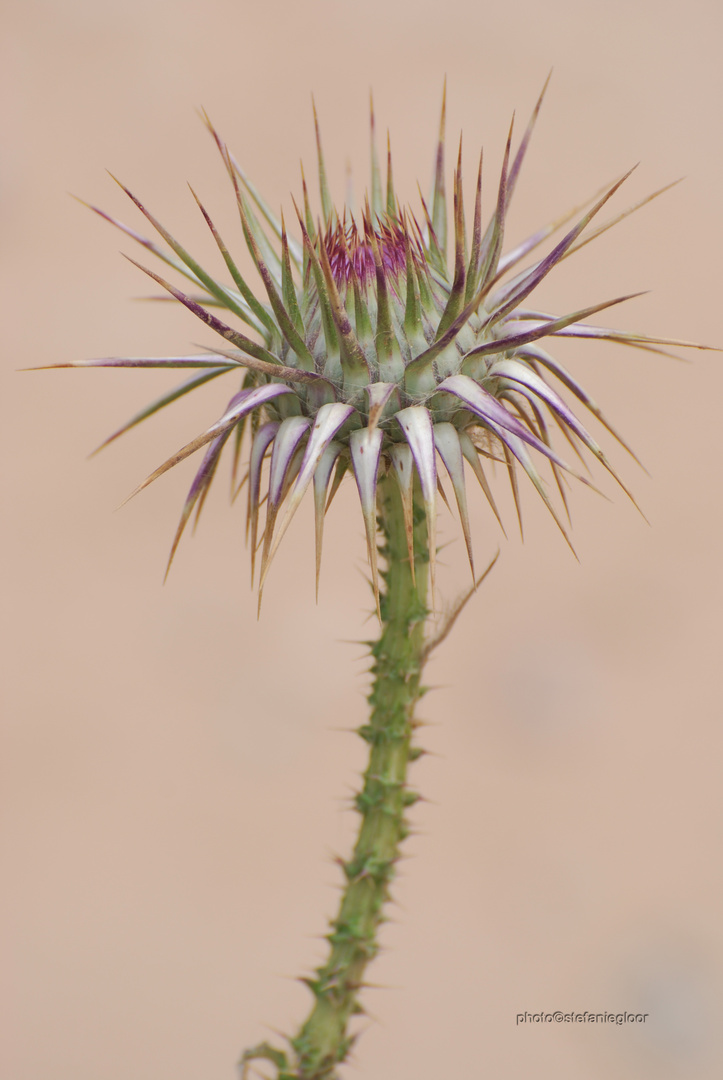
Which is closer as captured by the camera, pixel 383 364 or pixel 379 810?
pixel 383 364

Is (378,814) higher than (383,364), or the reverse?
(383,364)

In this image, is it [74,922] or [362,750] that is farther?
[362,750]

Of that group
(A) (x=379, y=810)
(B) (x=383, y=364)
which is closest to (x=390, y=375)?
(B) (x=383, y=364)

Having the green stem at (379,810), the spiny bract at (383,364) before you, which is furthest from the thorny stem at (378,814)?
the spiny bract at (383,364)

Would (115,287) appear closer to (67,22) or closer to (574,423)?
(67,22)

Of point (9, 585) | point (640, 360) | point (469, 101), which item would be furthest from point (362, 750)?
point (469, 101)

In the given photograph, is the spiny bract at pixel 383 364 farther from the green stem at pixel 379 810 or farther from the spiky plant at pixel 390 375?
the green stem at pixel 379 810

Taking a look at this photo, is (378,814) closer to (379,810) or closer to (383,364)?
(379,810)
